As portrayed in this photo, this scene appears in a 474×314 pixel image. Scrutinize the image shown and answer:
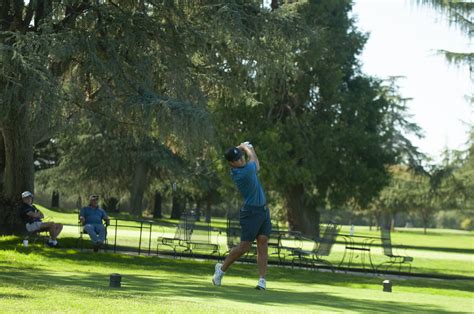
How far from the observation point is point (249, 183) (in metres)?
11.0

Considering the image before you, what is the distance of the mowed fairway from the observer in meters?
9.13

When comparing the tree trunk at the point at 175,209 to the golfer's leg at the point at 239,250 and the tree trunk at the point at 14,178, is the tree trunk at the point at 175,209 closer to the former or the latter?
the tree trunk at the point at 14,178

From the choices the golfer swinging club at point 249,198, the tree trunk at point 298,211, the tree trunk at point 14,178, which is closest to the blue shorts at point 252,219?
the golfer swinging club at point 249,198

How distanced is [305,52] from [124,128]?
10.3 meters

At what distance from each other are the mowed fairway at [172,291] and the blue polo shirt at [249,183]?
1175mm

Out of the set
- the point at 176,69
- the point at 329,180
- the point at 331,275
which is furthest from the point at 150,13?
the point at 329,180

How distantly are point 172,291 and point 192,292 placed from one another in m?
0.29

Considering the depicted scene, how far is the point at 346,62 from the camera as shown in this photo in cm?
3738

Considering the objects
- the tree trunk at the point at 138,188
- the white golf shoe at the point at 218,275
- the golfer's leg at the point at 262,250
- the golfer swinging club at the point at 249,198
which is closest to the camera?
the golfer swinging club at the point at 249,198

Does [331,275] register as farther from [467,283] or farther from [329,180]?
[329,180]

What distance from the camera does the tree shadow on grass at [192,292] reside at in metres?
10.4

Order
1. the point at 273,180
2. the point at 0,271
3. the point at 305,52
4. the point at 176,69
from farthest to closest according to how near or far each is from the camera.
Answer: the point at 273,180
the point at 305,52
the point at 176,69
the point at 0,271

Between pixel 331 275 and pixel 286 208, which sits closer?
pixel 331 275

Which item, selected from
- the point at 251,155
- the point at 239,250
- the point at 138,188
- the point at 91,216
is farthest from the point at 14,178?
the point at 138,188
